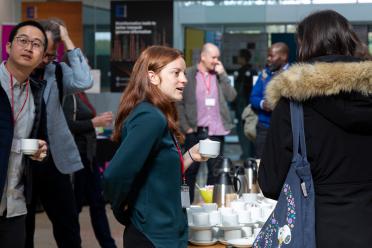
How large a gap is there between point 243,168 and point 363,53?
215 centimetres

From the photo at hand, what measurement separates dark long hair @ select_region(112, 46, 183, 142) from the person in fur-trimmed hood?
0.40 meters

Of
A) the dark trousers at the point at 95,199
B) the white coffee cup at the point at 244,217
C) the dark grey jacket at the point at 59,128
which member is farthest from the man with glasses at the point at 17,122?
the dark trousers at the point at 95,199

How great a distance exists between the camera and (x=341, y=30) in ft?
6.80

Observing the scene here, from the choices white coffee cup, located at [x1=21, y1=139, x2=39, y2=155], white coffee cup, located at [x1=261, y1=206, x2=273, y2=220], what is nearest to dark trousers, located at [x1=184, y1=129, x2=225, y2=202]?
white coffee cup, located at [x1=261, y1=206, x2=273, y2=220]

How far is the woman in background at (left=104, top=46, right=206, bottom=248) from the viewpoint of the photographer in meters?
2.16

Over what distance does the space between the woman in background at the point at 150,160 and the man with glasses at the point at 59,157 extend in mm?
1126

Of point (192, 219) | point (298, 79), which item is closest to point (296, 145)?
point (298, 79)

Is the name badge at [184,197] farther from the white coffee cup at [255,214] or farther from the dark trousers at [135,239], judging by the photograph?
the white coffee cup at [255,214]

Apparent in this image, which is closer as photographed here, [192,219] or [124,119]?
[124,119]

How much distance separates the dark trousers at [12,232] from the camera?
297 centimetres

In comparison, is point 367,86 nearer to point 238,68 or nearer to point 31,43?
point 31,43

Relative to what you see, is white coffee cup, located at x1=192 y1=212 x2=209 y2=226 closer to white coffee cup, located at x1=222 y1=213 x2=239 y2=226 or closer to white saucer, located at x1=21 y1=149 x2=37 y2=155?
white coffee cup, located at x1=222 y1=213 x2=239 y2=226

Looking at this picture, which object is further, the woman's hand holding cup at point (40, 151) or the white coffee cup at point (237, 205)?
the white coffee cup at point (237, 205)

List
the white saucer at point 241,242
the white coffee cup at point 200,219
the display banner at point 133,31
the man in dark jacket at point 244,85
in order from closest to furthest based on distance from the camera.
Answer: the white saucer at point 241,242 < the white coffee cup at point 200,219 < the display banner at point 133,31 < the man in dark jacket at point 244,85
